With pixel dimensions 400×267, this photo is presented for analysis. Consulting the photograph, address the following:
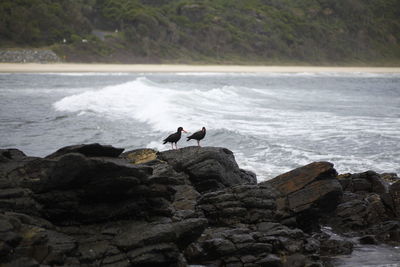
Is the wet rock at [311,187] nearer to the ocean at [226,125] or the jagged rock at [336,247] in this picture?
the jagged rock at [336,247]

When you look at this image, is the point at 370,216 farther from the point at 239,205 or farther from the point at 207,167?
the point at 207,167

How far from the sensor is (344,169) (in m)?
15.1

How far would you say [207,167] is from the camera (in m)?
10.4

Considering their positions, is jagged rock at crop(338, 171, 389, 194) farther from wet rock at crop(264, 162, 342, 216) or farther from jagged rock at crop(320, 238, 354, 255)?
jagged rock at crop(320, 238, 354, 255)

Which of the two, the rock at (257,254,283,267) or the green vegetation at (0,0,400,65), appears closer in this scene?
the rock at (257,254,283,267)

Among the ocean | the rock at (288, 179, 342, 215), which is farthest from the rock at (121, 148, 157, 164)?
the ocean

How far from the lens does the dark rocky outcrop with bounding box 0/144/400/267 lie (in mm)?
7125

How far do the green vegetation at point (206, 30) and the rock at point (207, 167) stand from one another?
254 feet

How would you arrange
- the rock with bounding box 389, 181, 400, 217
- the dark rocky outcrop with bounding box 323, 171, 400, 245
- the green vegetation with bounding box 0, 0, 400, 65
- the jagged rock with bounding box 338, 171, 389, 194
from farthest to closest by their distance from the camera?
the green vegetation with bounding box 0, 0, 400, 65, the jagged rock with bounding box 338, 171, 389, 194, the rock with bounding box 389, 181, 400, 217, the dark rocky outcrop with bounding box 323, 171, 400, 245

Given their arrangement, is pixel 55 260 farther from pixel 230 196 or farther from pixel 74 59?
pixel 74 59

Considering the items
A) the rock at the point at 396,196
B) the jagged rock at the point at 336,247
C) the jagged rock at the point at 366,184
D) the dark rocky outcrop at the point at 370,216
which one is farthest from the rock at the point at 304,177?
the jagged rock at the point at 366,184

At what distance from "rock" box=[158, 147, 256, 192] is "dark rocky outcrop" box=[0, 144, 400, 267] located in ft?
0.07

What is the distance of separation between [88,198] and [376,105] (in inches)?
1372

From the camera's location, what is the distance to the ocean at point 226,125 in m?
17.5
